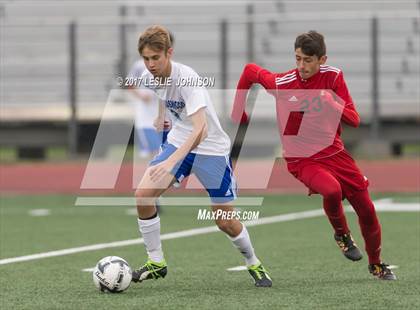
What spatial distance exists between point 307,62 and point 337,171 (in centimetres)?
82

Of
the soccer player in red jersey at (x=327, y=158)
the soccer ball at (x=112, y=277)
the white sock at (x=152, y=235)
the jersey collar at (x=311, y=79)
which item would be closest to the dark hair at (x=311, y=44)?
the soccer player in red jersey at (x=327, y=158)

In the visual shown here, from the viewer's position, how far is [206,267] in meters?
8.40

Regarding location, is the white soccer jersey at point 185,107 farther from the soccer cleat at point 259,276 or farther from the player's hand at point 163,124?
the soccer cleat at point 259,276

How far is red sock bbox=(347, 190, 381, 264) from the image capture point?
25.1ft

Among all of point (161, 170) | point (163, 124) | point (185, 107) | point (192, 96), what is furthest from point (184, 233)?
point (161, 170)

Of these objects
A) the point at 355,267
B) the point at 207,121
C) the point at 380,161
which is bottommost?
the point at 380,161

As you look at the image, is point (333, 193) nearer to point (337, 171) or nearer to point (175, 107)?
point (337, 171)

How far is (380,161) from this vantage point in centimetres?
1702

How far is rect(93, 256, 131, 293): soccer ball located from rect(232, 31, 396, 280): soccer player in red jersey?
4.78 ft

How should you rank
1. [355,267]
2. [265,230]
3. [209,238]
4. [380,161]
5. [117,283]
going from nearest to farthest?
[117,283] → [355,267] → [209,238] → [265,230] → [380,161]

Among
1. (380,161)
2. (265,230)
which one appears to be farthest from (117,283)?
(380,161)

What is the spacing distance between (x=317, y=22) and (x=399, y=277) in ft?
35.8

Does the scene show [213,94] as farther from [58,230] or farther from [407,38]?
[58,230]

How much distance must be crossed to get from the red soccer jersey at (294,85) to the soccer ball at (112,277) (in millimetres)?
1468
